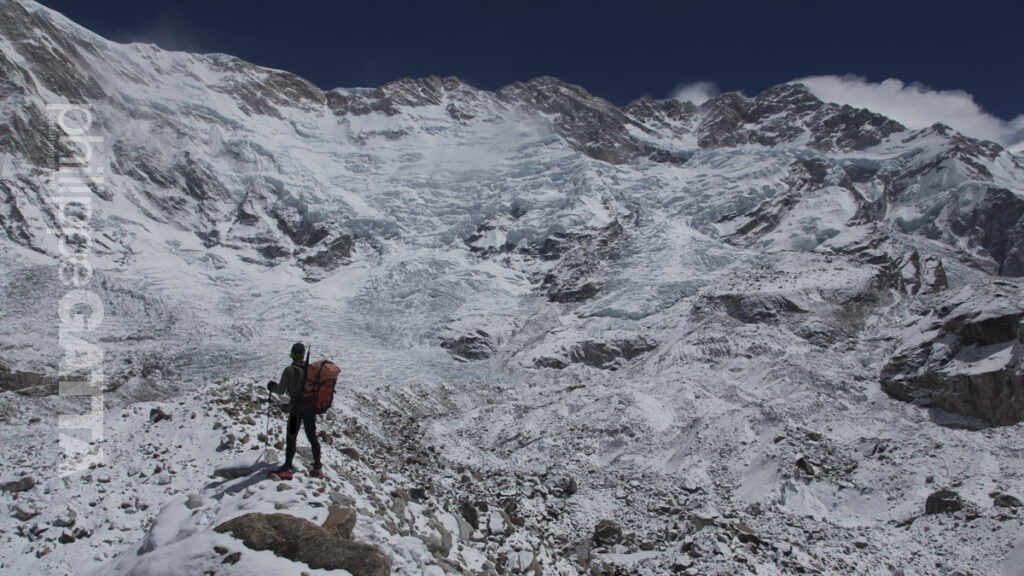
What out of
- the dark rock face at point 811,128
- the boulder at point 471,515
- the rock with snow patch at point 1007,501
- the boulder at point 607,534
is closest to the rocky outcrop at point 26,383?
the boulder at point 471,515

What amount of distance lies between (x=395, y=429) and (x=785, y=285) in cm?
5244

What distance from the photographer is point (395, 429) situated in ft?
120

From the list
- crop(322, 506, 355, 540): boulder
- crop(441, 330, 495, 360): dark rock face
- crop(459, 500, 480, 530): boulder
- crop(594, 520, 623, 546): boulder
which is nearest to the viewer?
crop(322, 506, 355, 540): boulder

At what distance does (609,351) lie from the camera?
225ft

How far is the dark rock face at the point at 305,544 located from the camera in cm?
670

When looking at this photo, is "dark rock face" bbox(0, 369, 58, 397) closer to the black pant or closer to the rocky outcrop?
the rocky outcrop

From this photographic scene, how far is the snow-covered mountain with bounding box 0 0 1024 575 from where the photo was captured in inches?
496

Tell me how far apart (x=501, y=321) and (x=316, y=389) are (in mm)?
75131

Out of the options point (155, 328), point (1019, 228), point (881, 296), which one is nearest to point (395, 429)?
point (155, 328)

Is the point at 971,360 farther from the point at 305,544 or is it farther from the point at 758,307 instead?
the point at 305,544

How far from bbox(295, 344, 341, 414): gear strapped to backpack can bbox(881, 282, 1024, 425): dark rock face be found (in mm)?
35620

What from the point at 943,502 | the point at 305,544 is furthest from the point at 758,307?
the point at 305,544

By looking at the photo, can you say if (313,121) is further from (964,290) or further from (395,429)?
(964,290)

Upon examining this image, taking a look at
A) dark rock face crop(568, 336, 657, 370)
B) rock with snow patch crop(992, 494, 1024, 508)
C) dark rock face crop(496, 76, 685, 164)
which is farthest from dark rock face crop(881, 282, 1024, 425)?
dark rock face crop(496, 76, 685, 164)
